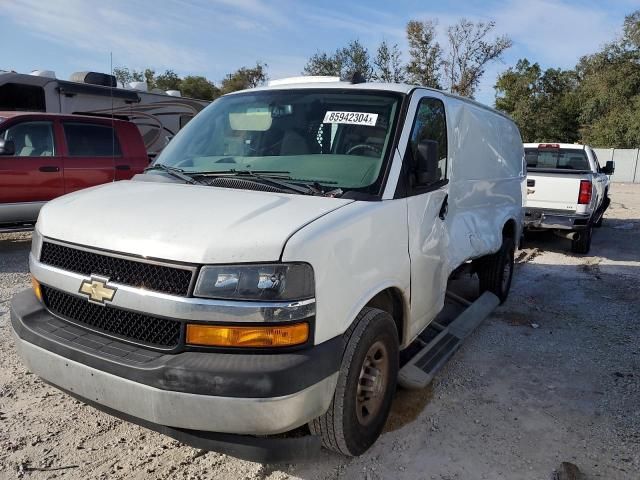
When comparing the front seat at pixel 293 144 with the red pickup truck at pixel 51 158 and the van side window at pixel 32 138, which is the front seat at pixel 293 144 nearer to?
the red pickup truck at pixel 51 158

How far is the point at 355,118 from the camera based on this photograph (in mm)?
3373

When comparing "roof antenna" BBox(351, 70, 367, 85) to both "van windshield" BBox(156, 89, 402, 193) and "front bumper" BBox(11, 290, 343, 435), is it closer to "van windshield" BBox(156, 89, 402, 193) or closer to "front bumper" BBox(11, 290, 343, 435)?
"van windshield" BBox(156, 89, 402, 193)

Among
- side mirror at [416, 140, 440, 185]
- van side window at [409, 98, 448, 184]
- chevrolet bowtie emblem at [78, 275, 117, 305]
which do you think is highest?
van side window at [409, 98, 448, 184]

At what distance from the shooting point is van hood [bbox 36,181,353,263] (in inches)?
89.4

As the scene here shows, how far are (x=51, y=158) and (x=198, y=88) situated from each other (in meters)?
36.1

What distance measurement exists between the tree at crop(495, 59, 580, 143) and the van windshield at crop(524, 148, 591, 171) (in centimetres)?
3186

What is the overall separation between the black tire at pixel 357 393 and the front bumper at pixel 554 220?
22.2 feet

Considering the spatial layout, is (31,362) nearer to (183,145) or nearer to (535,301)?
(183,145)

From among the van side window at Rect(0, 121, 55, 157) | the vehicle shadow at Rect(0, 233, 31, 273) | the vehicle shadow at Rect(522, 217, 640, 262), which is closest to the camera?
the vehicle shadow at Rect(0, 233, 31, 273)

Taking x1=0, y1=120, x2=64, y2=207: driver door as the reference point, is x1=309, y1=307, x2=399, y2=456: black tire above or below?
below

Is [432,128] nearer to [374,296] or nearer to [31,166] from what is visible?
[374,296]

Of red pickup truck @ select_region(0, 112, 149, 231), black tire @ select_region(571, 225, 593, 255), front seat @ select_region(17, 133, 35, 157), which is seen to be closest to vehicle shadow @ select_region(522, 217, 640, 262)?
black tire @ select_region(571, 225, 593, 255)

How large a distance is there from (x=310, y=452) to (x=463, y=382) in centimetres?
190

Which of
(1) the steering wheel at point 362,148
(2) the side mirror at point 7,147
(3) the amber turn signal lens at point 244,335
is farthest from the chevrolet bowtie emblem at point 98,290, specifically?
(2) the side mirror at point 7,147
